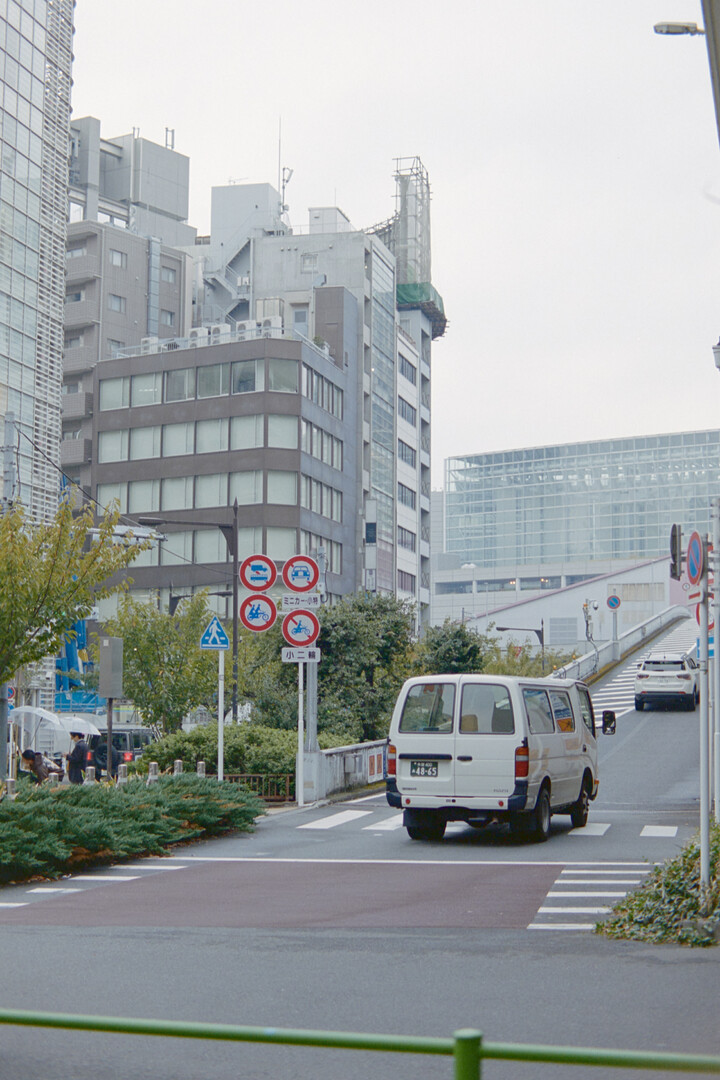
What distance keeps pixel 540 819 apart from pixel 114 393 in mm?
62159

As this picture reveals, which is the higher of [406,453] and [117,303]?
[117,303]

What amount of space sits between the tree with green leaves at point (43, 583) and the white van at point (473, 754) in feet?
15.1

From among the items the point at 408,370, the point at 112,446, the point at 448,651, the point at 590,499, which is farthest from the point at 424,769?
the point at 590,499

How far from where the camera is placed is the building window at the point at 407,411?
3726 inches

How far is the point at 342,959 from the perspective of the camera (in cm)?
946

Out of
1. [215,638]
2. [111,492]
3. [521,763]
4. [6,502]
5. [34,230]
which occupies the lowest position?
[521,763]

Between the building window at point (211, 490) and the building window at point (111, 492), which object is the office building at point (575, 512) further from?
the building window at point (211, 490)

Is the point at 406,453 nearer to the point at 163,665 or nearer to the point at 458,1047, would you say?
the point at 163,665

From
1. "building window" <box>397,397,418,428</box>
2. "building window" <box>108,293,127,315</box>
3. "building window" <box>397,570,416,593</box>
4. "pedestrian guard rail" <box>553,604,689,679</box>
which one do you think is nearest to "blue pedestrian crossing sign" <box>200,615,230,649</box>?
"pedestrian guard rail" <box>553,604,689,679</box>

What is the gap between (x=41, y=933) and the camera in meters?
10.7

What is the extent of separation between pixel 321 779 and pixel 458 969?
1524 cm

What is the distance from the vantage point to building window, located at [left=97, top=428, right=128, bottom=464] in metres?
76.6

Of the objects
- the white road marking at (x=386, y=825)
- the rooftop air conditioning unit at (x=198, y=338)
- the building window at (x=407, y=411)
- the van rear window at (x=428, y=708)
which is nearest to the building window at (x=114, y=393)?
the rooftop air conditioning unit at (x=198, y=338)

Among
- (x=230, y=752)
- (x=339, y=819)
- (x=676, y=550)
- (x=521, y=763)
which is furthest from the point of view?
(x=230, y=752)
